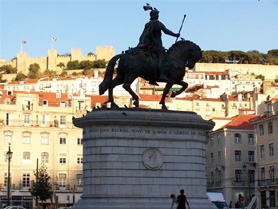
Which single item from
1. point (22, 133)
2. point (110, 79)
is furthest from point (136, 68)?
point (22, 133)

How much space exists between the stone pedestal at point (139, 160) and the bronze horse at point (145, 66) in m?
1.53

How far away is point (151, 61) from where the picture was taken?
29.3 metres

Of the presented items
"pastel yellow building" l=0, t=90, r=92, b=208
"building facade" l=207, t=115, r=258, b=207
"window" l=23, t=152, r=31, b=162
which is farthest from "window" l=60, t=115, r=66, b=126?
"building facade" l=207, t=115, r=258, b=207

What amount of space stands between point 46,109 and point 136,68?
53906 millimetres

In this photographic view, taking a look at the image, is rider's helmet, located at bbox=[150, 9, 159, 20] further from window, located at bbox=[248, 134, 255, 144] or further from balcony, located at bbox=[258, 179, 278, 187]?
window, located at bbox=[248, 134, 255, 144]

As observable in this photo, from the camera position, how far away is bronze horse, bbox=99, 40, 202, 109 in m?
29.0

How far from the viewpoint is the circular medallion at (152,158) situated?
27875 millimetres

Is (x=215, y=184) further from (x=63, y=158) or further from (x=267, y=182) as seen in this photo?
(x=63, y=158)

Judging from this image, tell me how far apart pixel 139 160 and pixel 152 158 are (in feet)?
1.87

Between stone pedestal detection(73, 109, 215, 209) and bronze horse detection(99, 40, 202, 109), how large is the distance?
153 cm

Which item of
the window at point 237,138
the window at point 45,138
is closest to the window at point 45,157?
the window at point 45,138

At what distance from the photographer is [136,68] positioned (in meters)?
29.0

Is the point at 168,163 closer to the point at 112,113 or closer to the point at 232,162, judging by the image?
the point at 112,113

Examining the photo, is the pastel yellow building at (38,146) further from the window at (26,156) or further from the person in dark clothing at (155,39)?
the person in dark clothing at (155,39)
